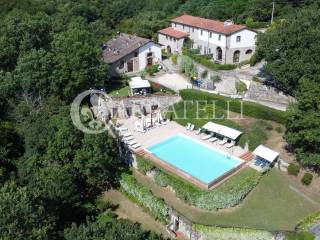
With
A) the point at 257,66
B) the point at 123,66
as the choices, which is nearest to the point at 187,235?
the point at 257,66

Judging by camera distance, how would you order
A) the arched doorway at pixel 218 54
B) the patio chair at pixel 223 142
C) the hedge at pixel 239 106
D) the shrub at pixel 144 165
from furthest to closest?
the arched doorway at pixel 218 54 < the hedge at pixel 239 106 < the patio chair at pixel 223 142 < the shrub at pixel 144 165

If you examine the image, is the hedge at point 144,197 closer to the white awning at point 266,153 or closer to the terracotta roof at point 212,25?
the white awning at point 266,153

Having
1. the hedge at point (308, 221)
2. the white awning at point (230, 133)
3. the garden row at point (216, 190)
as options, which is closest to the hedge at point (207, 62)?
the white awning at point (230, 133)

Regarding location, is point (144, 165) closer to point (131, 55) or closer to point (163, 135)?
point (163, 135)

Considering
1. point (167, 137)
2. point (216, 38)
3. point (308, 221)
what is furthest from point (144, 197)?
point (216, 38)

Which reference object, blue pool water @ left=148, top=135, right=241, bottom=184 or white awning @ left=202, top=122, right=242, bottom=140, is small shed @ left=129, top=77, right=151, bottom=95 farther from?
white awning @ left=202, top=122, right=242, bottom=140

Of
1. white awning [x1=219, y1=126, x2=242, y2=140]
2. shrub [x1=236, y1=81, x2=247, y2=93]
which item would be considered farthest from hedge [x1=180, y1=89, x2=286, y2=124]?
white awning [x1=219, y1=126, x2=242, y2=140]
